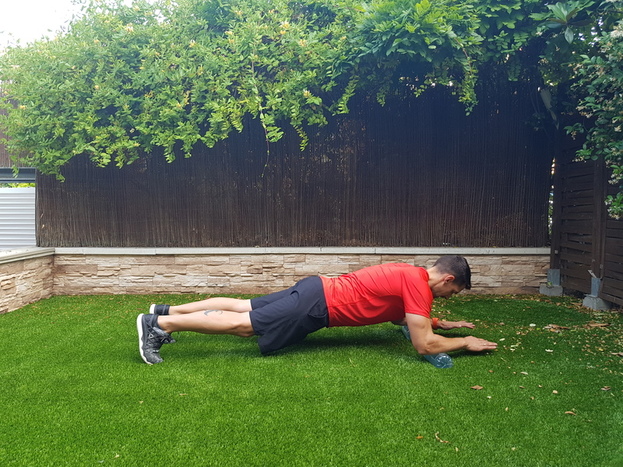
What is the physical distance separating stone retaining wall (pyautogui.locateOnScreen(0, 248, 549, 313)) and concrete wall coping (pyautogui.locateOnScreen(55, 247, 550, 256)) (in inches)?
0.5

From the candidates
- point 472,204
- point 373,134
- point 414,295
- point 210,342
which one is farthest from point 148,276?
point 472,204

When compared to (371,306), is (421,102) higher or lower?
higher

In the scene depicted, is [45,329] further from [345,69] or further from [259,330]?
[345,69]

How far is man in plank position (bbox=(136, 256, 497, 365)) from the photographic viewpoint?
3.28m

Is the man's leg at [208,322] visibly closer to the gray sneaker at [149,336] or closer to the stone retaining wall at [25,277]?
the gray sneaker at [149,336]

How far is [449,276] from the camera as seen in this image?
128 inches

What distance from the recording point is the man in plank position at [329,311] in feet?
10.8

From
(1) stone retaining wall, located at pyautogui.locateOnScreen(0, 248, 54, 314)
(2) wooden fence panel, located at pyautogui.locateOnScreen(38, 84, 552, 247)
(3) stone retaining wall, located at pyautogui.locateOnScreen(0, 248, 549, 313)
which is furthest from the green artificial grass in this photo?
(2) wooden fence panel, located at pyautogui.locateOnScreen(38, 84, 552, 247)

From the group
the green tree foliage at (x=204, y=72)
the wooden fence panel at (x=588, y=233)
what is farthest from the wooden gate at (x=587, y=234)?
the green tree foliage at (x=204, y=72)

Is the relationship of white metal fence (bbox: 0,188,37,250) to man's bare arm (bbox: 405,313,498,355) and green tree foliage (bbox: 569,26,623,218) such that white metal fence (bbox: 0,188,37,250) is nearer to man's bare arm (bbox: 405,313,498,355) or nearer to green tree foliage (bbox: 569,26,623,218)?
man's bare arm (bbox: 405,313,498,355)

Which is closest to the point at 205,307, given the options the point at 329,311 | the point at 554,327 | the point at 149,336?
the point at 149,336

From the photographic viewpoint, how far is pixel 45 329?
4.34m

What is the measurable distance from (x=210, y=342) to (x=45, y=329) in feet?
5.75

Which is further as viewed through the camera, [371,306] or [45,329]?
[45,329]
